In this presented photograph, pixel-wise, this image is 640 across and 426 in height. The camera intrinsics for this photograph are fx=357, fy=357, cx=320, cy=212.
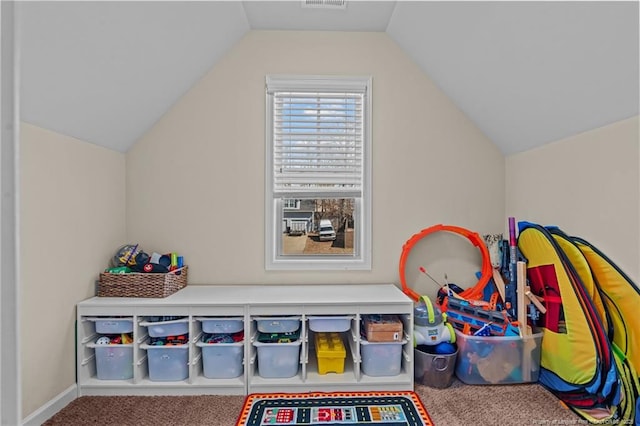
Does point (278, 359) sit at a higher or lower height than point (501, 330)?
lower

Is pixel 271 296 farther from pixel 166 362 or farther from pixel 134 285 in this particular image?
pixel 134 285

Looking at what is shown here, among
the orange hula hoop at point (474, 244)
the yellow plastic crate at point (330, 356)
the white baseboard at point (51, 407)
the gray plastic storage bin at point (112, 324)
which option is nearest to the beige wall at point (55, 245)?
the white baseboard at point (51, 407)

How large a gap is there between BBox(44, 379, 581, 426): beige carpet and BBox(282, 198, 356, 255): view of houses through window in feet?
3.52

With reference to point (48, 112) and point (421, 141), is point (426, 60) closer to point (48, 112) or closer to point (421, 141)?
point (421, 141)

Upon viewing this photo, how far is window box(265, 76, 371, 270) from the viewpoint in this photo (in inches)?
102

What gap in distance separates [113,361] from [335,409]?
132 cm

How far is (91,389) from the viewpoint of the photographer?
81.4 inches

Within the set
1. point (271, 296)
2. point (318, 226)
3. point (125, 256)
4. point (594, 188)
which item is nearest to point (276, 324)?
point (271, 296)

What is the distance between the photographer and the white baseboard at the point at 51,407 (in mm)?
1757

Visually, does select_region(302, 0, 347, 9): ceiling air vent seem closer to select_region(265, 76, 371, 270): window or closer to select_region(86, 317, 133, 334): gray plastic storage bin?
select_region(265, 76, 371, 270): window

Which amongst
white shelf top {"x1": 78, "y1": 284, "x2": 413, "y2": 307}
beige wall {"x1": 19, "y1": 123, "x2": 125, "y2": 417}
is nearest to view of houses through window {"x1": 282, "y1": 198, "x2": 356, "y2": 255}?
white shelf top {"x1": 78, "y1": 284, "x2": 413, "y2": 307}

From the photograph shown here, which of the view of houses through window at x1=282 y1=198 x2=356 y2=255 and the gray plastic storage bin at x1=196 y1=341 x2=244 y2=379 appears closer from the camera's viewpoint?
the gray plastic storage bin at x1=196 y1=341 x2=244 y2=379

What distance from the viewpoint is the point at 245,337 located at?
210cm

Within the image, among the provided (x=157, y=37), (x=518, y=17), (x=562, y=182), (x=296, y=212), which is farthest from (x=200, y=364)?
(x=518, y=17)
